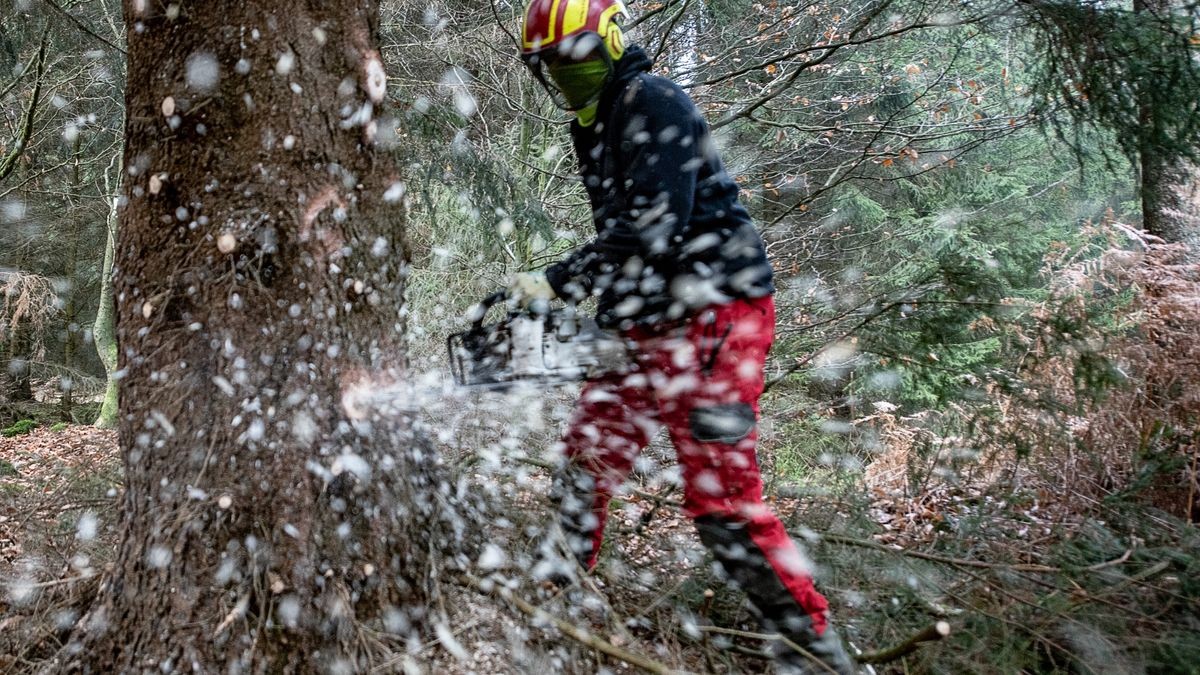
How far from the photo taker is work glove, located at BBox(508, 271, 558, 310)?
2445 mm

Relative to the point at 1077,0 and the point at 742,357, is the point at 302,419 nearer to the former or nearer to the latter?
the point at 742,357

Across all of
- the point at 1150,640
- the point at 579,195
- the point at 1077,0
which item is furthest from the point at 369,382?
the point at 579,195

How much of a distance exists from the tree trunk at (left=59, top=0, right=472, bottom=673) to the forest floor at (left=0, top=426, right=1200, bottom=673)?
0.29 metres

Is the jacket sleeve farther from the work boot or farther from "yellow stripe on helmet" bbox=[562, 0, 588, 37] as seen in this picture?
the work boot

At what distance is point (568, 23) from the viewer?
2.41 metres

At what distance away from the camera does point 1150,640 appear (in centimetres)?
Result: 228

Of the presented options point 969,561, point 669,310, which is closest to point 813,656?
point 969,561

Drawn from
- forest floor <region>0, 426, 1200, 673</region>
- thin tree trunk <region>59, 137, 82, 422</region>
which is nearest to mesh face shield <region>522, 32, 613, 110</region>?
forest floor <region>0, 426, 1200, 673</region>

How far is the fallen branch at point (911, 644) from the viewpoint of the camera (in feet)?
6.42

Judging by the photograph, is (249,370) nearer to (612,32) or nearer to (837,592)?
(612,32)

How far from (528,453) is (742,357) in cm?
171

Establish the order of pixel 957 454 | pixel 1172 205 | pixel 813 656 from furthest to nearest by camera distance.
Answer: pixel 1172 205 < pixel 957 454 < pixel 813 656

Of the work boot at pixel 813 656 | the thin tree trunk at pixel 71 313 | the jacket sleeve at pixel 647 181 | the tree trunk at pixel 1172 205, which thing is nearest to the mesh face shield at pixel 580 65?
the jacket sleeve at pixel 647 181

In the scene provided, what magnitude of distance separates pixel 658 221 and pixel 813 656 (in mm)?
1413
